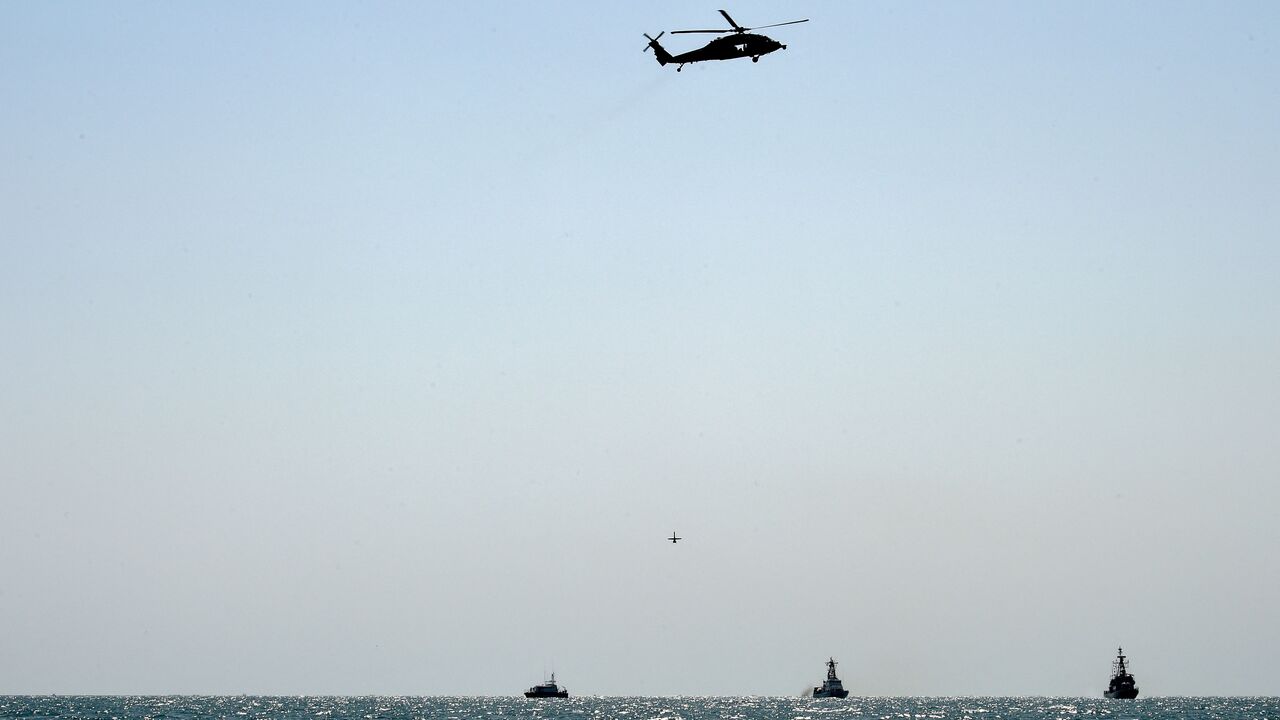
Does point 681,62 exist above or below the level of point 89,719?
above

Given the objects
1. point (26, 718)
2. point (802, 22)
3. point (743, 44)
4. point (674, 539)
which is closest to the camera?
point (802, 22)

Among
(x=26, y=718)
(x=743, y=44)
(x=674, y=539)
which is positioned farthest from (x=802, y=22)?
(x=26, y=718)

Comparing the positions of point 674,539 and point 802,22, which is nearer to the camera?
point 802,22

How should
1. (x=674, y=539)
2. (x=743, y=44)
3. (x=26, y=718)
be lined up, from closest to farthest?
(x=743, y=44) < (x=674, y=539) < (x=26, y=718)

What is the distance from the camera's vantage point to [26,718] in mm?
190625

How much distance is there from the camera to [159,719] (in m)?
199

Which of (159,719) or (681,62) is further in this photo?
(159,719)

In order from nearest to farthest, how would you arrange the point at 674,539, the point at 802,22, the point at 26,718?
the point at 802,22 < the point at 674,539 < the point at 26,718

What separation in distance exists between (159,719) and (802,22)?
6169 inches

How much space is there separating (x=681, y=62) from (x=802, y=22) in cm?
1488

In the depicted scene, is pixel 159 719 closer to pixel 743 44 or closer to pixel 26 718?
pixel 26 718

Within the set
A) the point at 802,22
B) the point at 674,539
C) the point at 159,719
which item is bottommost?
the point at 159,719

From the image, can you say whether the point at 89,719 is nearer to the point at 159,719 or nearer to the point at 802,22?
the point at 159,719

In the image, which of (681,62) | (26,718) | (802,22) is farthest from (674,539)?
(26,718)
